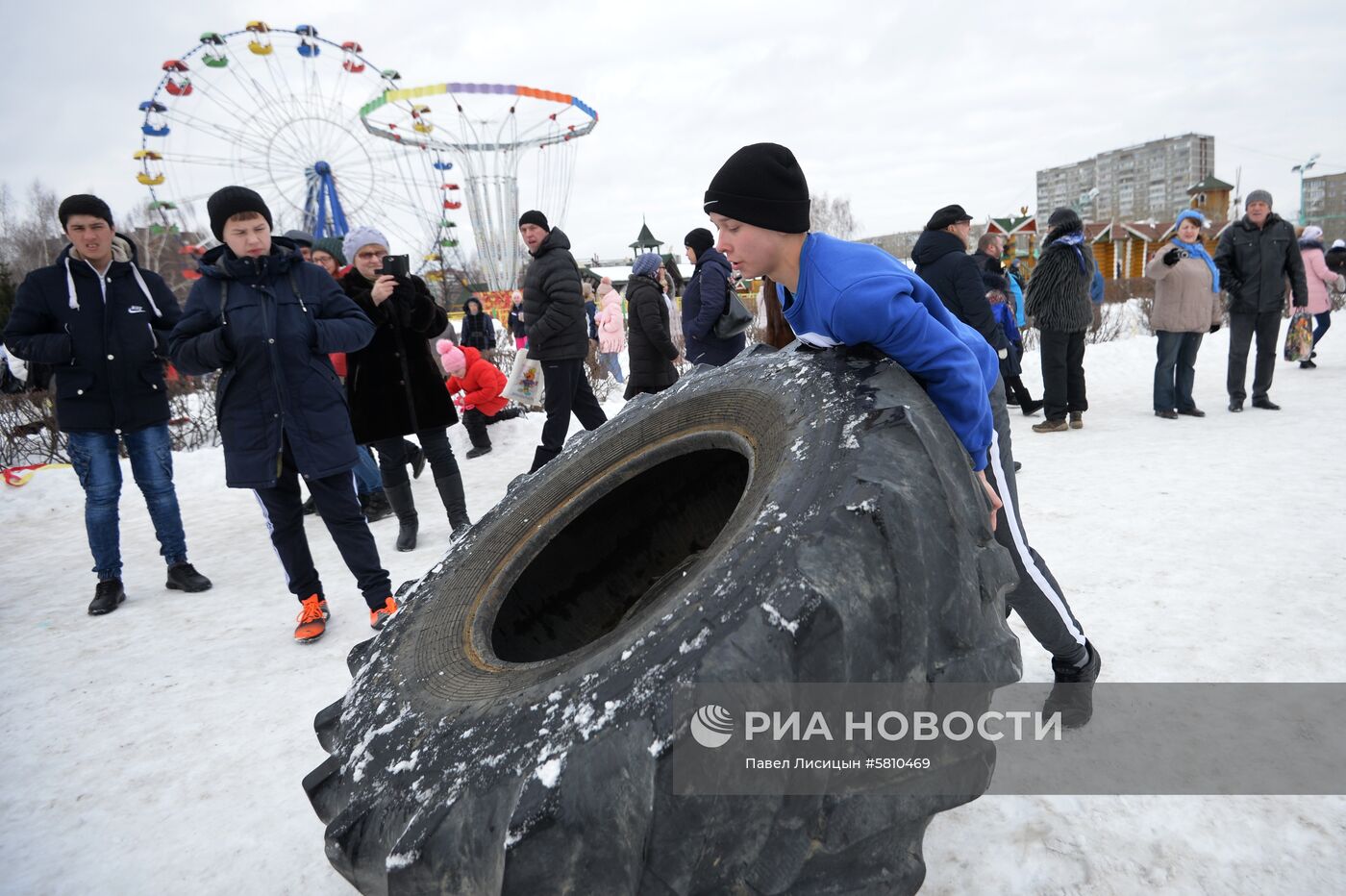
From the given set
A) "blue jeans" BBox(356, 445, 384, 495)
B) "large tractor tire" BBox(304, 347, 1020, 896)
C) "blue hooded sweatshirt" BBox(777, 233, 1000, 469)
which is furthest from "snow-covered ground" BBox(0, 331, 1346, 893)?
"blue hooded sweatshirt" BBox(777, 233, 1000, 469)

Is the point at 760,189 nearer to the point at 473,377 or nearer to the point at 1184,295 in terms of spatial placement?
the point at 473,377

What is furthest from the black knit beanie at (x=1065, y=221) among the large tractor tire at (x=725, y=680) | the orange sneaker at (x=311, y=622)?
the orange sneaker at (x=311, y=622)

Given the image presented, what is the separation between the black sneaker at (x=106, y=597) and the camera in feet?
13.2

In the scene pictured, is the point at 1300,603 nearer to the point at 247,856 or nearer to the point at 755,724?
the point at 755,724

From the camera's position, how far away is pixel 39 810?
232 cm

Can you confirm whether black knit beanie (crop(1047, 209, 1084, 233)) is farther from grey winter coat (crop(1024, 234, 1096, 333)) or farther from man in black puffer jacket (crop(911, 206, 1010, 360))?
man in black puffer jacket (crop(911, 206, 1010, 360))

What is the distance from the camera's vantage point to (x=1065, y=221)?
6.07m

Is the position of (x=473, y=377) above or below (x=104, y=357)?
below

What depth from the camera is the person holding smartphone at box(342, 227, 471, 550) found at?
4.18 metres

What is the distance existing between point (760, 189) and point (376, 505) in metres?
4.70

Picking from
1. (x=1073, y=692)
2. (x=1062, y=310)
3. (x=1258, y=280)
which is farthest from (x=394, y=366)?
(x=1258, y=280)

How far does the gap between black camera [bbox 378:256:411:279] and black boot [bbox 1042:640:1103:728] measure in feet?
12.1

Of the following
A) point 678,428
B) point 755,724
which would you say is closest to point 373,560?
point 678,428

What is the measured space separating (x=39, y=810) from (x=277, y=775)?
0.75 meters
